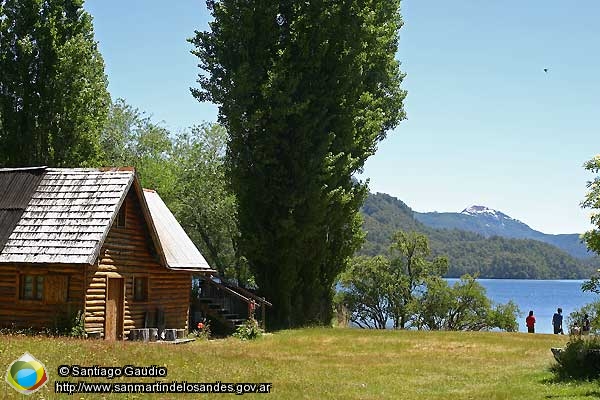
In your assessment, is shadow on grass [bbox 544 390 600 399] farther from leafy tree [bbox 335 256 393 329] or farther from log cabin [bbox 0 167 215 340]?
leafy tree [bbox 335 256 393 329]

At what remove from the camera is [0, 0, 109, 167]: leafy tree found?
1719 inches

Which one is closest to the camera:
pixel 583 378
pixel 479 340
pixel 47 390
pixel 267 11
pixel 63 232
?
pixel 47 390

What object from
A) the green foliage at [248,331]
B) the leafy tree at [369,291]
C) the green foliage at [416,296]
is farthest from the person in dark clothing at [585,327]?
the leafy tree at [369,291]

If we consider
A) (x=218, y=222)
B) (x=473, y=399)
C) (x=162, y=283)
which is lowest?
(x=473, y=399)

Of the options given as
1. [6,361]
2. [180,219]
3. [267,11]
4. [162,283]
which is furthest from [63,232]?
[180,219]

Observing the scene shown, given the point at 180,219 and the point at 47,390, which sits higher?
the point at 180,219

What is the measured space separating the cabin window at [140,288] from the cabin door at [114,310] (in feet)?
4.41

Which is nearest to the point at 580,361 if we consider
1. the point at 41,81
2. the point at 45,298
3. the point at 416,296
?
the point at 45,298

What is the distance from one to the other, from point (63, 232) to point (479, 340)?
19149 mm

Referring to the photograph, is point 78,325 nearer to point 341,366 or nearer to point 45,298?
point 45,298

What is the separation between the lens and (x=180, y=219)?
200 feet

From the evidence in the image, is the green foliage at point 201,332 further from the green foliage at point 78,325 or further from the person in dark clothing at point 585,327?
the person in dark clothing at point 585,327

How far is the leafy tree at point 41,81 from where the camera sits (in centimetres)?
4366

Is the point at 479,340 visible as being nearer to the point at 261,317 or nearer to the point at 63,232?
the point at 261,317
